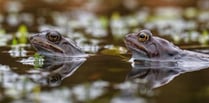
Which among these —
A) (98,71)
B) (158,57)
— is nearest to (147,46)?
(158,57)

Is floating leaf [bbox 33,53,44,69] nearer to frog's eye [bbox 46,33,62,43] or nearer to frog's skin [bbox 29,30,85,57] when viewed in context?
frog's skin [bbox 29,30,85,57]

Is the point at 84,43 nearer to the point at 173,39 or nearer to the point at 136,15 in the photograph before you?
the point at 173,39

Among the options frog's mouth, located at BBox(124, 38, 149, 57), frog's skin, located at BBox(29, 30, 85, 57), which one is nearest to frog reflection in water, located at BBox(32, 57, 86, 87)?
frog's skin, located at BBox(29, 30, 85, 57)

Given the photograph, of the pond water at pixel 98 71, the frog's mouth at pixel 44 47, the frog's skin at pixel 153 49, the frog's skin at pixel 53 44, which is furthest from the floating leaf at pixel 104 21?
the frog's skin at pixel 153 49

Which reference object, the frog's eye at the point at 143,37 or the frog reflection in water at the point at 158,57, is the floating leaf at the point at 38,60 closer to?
the frog reflection in water at the point at 158,57

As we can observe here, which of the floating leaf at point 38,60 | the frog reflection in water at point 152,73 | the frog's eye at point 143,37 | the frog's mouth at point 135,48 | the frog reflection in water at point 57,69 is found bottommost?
the frog reflection in water at point 152,73
